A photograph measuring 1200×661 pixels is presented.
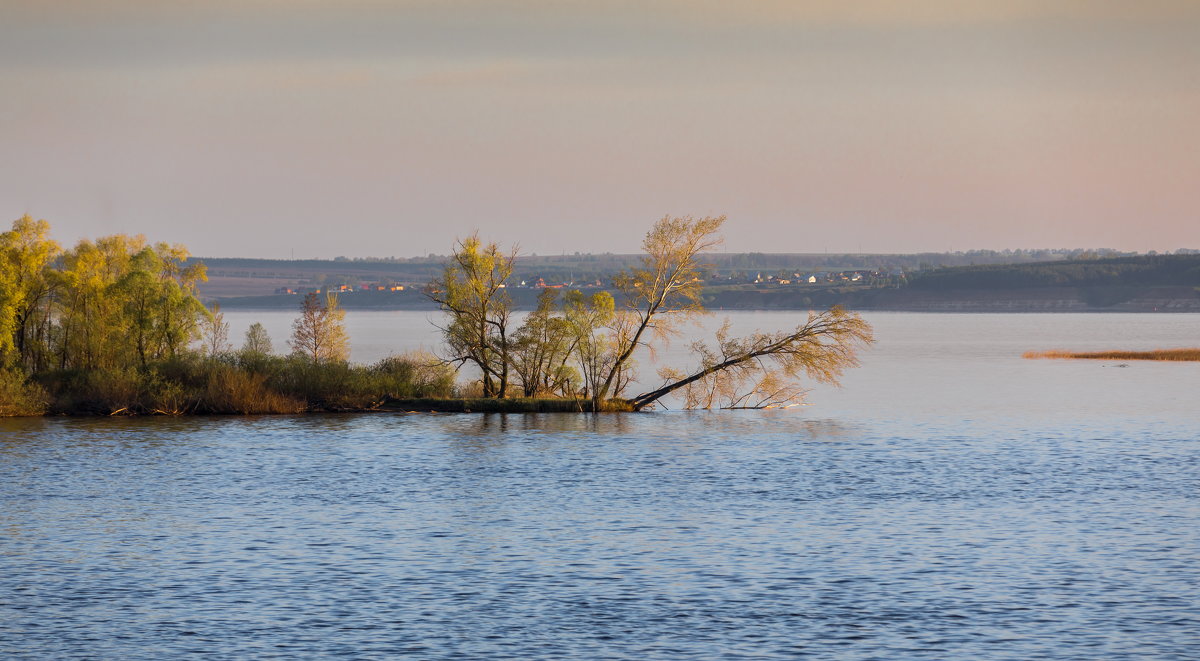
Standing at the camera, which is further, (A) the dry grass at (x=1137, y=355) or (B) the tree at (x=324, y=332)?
(A) the dry grass at (x=1137, y=355)

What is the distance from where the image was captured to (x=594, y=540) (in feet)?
118

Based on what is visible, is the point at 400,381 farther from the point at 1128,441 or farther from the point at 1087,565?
the point at 1087,565

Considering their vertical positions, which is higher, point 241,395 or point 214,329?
point 214,329

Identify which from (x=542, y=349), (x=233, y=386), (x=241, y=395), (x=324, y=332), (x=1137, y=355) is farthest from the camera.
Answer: (x=1137, y=355)

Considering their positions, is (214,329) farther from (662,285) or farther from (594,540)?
(594,540)

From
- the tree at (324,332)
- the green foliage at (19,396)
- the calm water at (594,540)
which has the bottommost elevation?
the calm water at (594,540)

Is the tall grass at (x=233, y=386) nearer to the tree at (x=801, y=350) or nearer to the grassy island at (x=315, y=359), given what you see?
the grassy island at (x=315, y=359)

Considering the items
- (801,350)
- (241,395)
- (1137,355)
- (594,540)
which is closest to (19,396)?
(241,395)

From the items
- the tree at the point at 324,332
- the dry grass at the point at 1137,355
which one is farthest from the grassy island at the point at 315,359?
the dry grass at the point at 1137,355

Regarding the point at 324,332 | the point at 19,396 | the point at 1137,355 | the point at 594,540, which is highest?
the point at 324,332

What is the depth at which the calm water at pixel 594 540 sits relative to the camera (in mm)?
26141

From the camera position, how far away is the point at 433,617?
27531 millimetres

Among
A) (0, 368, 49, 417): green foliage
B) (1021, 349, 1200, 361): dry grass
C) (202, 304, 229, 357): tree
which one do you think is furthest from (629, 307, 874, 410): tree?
(1021, 349, 1200, 361): dry grass

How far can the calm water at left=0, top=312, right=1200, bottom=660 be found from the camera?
26.1 metres
